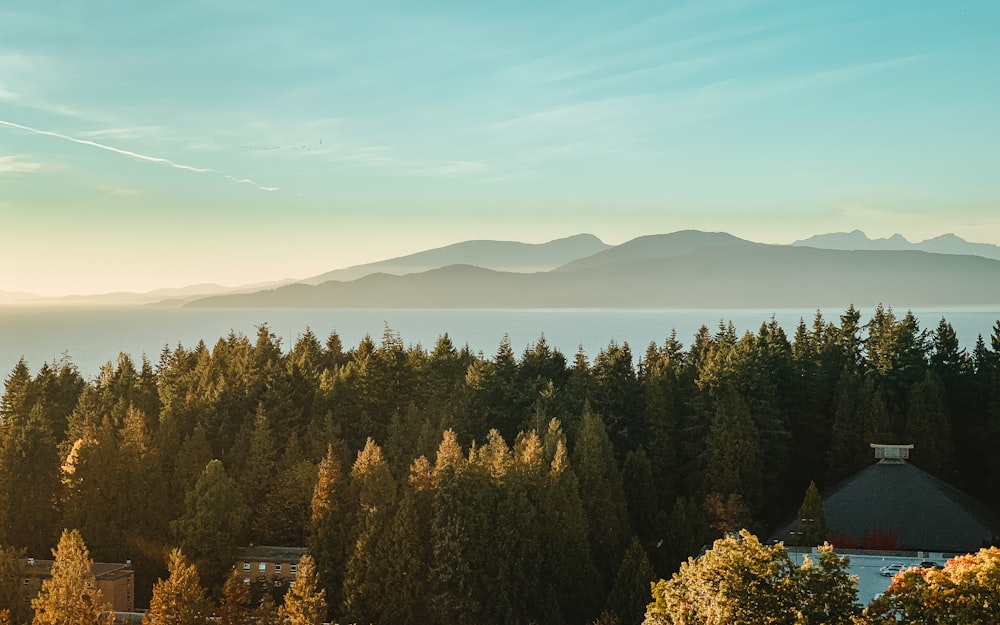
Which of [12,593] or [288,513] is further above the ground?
[288,513]

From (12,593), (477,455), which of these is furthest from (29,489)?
(477,455)

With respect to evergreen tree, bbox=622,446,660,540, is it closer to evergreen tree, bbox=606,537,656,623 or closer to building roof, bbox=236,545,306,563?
evergreen tree, bbox=606,537,656,623

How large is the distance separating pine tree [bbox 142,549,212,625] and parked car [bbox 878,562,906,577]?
25206 millimetres

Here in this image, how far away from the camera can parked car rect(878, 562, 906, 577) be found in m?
33.6

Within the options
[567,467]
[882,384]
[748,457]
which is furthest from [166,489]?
[882,384]

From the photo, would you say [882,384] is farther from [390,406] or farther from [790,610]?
[790,610]

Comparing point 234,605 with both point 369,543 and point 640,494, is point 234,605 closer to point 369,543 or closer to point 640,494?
point 369,543

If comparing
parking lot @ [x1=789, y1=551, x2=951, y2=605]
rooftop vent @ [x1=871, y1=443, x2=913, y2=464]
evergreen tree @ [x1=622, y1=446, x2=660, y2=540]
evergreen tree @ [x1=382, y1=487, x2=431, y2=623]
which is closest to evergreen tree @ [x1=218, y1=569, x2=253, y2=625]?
evergreen tree @ [x1=382, y1=487, x2=431, y2=623]

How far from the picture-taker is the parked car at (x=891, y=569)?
3359cm

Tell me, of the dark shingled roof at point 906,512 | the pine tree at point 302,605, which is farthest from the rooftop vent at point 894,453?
the pine tree at point 302,605

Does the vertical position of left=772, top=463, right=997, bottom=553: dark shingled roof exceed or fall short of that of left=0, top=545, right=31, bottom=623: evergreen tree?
it exceeds it

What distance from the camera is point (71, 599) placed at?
108 feet

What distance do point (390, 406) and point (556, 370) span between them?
11115mm

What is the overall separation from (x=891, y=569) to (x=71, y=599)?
99.2 ft
